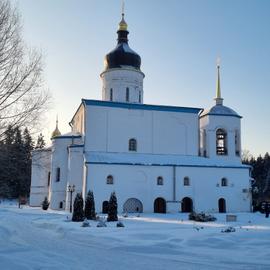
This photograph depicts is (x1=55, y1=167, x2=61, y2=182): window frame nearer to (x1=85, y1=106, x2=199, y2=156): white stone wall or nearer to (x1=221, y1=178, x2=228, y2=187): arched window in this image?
(x1=85, y1=106, x2=199, y2=156): white stone wall

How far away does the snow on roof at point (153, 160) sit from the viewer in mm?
31406

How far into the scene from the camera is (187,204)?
32469 mm

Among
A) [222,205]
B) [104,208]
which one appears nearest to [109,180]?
[104,208]

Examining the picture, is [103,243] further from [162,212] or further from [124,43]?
[124,43]

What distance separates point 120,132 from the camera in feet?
110

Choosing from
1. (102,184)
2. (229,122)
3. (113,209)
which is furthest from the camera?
(229,122)

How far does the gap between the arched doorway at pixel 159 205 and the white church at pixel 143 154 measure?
77 millimetres

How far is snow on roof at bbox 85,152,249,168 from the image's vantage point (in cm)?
3141

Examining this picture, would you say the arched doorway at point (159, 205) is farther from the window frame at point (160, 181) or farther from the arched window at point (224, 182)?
the arched window at point (224, 182)

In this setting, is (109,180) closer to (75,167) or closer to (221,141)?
(75,167)

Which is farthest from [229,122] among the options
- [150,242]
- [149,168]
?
[150,242]

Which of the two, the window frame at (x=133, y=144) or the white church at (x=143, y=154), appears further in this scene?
the window frame at (x=133, y=144)

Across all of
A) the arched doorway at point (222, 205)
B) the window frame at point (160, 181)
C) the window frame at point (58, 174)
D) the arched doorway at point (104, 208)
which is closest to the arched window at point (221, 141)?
the arched doorway at point (222, 205)

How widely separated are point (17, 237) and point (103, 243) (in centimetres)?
322
